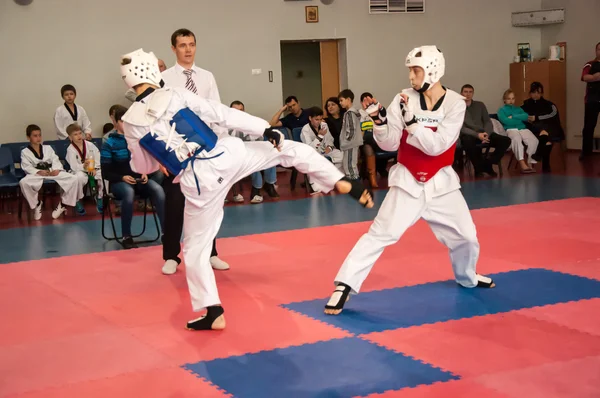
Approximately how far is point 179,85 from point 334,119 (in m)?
6.49

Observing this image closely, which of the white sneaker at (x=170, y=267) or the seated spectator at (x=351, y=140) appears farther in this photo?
the seated spectator at (x=351, y=140)

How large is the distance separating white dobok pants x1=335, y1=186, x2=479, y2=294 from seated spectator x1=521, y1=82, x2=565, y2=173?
8035mm

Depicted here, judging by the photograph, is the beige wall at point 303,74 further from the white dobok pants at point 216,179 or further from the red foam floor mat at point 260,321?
the white dobok pants at point 216,179

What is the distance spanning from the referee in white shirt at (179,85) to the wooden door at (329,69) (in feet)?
30.6

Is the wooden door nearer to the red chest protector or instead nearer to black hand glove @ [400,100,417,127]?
the red chest protector

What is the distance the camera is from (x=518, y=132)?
13.2 m

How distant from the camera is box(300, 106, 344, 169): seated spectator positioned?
12133 mm

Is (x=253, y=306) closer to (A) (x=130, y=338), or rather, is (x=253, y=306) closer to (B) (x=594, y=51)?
(A) (x=130, y=338)

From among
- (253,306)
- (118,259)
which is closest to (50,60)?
(118,259)

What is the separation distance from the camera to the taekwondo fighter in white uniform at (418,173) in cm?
507

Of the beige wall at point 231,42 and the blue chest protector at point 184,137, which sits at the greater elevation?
the beige wall at point 231,42

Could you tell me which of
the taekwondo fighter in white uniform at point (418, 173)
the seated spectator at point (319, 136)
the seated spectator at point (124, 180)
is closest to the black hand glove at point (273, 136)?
the taekwondo fighter in white uniform at point (418, 173)

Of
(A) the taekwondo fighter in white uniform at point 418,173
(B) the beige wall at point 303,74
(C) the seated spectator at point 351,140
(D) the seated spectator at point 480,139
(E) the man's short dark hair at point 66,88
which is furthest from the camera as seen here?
(B) the beige wall at point 303,74

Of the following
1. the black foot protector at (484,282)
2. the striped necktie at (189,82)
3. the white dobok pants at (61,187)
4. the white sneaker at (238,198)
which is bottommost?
the white sneaker at (238,198)
